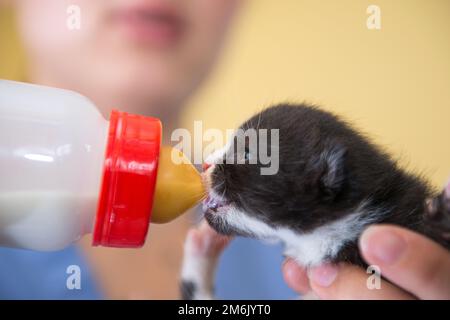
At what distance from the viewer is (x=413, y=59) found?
6.12ft

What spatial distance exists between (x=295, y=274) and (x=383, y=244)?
0.96ft

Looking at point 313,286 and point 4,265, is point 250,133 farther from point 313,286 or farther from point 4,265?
point 4,265

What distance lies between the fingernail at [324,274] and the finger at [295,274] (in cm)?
8

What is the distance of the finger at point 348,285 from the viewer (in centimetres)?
76

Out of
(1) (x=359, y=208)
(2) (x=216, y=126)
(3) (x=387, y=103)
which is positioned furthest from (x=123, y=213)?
(3) (x=387, y=103)

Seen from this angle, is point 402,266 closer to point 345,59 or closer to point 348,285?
point 348,285

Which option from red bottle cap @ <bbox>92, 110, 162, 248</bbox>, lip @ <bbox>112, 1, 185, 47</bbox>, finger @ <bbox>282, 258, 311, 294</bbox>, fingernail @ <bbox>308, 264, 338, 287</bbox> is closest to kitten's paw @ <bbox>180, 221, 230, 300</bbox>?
finger @ <bbox>282, 258, 311, 294</bbox>

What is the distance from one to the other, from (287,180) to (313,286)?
198 mm

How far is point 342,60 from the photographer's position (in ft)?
5.90

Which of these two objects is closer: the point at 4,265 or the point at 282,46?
the point at 4,265

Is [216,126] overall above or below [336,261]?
above

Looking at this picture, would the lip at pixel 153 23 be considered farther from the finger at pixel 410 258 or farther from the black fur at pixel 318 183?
the finger at pixel 410 258

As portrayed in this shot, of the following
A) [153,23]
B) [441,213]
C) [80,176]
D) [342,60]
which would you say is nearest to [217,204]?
[80,176]

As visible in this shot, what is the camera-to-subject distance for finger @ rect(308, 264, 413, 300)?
2.50 feet
